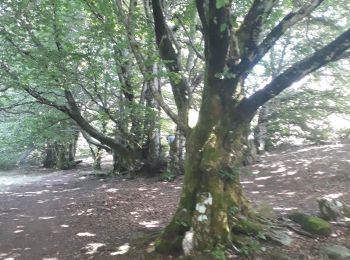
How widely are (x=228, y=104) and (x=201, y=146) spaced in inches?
31.7

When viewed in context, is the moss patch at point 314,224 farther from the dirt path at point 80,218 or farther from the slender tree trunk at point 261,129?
the slender tree trunk at point 261,129

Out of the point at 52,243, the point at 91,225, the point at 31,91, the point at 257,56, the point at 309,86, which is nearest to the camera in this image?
the point at 257,56

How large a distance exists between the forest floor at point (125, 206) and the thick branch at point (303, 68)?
7.53 ft

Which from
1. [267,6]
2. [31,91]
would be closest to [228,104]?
[267,6]

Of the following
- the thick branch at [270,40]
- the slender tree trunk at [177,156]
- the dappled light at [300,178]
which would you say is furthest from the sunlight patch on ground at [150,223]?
the slender tree trunk at [177,156]

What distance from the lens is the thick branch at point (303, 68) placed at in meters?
5.40

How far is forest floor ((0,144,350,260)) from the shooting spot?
6.27 m

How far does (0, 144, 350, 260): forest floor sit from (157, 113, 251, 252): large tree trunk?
31.0 inches

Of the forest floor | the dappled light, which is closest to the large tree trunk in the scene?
the forest floor

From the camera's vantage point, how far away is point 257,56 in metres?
5.88

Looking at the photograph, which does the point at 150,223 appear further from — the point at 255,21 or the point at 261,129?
the point at 261,129

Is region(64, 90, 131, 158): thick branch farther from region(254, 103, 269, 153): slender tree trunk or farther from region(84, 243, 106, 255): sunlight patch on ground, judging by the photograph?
region(84, 243, 106, 255): sunlight patch on ground

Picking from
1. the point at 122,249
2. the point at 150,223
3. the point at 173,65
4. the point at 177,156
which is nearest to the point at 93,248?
the point at 122,249

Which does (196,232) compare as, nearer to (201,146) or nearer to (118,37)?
(201,146)
